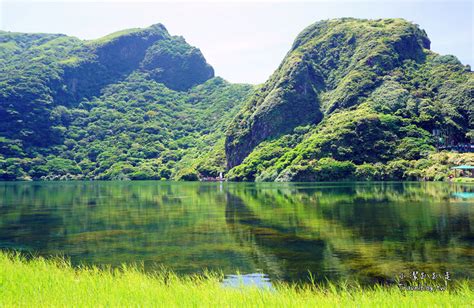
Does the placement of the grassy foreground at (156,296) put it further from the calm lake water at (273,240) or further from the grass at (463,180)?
the grass at (463,180)

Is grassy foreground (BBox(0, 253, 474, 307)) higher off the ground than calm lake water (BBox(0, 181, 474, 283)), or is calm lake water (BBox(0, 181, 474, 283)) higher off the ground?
grassy foreground (BBox(0, 253, 474, 307))

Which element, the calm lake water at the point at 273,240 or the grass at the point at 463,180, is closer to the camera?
the calm lake water at the point at 273,240

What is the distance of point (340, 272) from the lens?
25.7 m

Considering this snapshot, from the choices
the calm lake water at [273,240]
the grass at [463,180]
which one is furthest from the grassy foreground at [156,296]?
the grass at [463,180]

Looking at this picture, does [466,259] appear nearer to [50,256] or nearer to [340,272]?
[340,272]

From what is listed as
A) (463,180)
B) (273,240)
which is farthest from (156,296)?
(463,180)

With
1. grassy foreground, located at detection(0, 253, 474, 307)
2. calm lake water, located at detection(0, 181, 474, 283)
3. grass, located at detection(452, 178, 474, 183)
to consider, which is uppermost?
grassy foreground, located at detection(0, 253, 474, 307)

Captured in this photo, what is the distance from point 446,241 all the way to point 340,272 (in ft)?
45.3

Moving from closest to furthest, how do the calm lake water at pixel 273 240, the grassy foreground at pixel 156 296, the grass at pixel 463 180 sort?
1. the grassy foreground at pixel 156 296
2. the calm lake water at pixel 273 240
3. the grass at pixel 463 180

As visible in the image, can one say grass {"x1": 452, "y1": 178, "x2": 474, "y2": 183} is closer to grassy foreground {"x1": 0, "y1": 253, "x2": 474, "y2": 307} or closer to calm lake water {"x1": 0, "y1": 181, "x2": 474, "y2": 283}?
calm lake water {"x1": 0, "y1": 181, "x2": 474, "y2": 283}

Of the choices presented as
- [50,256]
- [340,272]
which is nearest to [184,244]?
[50,256]

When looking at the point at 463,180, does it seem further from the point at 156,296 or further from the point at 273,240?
the point at 156,296

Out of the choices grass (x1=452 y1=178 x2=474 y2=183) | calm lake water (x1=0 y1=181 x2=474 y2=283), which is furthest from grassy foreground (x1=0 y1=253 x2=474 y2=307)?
grass (x1=452 y1=178 x2=474 y2=183)

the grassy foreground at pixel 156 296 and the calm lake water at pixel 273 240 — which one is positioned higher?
the grassy foreground at pixel 156 296
